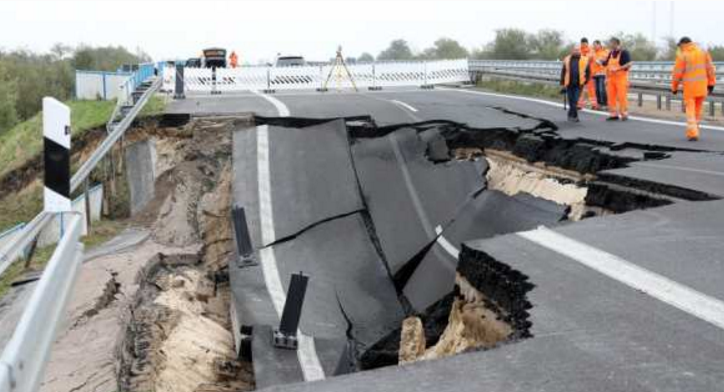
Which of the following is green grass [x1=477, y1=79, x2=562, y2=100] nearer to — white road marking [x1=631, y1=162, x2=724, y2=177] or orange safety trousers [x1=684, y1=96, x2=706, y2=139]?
orange safety trousers [x1=684, y1=96, x2=706, y2=139]

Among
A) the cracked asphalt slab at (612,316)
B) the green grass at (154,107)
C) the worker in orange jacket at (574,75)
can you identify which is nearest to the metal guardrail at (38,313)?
the cracked asphalt slab at (612,316)

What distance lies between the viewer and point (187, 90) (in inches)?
1086

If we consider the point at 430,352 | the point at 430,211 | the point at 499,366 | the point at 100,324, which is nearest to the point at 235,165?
the point at 430,211

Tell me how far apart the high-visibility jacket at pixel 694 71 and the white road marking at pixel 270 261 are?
639 centimetres

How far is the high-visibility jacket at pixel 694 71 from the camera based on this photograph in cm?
1156

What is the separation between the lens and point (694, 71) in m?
11.6

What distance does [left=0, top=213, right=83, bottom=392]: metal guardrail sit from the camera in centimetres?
291

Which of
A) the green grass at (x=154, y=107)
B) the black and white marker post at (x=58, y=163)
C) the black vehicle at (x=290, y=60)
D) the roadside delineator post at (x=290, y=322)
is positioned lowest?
the roadside delineator post at (x=290, y=322)

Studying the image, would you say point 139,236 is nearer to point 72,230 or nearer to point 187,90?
point 72,230

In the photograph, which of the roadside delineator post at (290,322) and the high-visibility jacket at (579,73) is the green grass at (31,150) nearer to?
the roadside delineator post at (290,322)

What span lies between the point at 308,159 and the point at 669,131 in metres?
5.94

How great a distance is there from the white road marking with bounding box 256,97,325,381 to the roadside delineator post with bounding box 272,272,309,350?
16 centimetres

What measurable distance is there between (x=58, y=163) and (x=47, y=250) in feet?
14.5

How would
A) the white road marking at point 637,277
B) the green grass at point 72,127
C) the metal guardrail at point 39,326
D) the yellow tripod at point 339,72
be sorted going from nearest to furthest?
the metal guardrail at point 39,326 → the white road marking at point 637,277 → the green grass at point 72,127 → the yellow tripod at point 339,72
